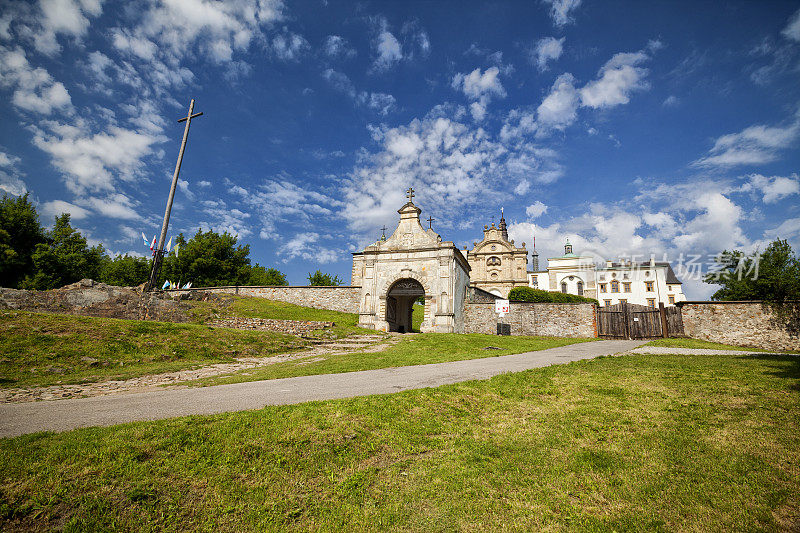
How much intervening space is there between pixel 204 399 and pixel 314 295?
24.0 m

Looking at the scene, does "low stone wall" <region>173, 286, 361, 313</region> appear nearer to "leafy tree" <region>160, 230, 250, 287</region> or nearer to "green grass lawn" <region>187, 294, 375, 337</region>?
"green grass lawn" <region>187, 294, 375, 337</region>

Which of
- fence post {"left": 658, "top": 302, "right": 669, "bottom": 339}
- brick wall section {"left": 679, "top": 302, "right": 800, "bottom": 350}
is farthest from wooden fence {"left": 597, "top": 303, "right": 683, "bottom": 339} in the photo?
brick wall section {"left": 679, "top": 302, "right": 800, "bottom": 350}

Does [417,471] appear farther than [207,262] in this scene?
No

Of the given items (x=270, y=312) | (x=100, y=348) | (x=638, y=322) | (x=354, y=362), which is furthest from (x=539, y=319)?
(x=100, y=348)

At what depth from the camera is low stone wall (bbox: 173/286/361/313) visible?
28.9 meters

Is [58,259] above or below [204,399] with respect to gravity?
above

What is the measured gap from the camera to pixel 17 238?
107 ft

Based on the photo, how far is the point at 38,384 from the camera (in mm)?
7520

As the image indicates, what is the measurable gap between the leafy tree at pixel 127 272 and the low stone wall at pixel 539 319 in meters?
49.7

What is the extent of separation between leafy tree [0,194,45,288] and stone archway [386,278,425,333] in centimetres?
3445

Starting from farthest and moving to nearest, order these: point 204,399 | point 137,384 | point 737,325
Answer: point 737,325
point 137,384
point 204,399

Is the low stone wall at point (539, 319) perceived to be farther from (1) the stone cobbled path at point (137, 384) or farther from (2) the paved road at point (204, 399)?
(2) the paved road at point (204, 399)

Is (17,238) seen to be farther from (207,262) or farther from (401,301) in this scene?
(401,301)

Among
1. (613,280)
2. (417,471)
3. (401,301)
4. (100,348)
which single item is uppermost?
(613,280)
